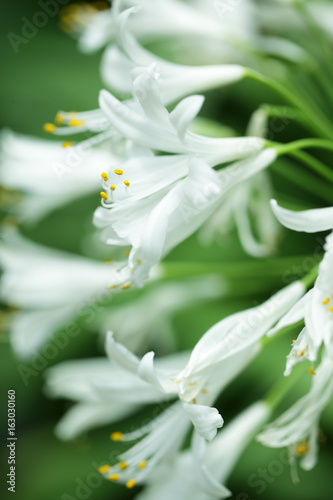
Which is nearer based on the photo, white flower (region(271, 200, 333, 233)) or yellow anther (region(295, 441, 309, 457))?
white flower (region(271, 200, 333, 233))

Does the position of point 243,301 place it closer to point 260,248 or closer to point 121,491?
point 260,248

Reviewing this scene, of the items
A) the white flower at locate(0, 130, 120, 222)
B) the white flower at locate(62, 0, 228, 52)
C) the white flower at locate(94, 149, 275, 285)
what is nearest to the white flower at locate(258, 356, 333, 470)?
the white flower at locate(94, 149, 275, 285)

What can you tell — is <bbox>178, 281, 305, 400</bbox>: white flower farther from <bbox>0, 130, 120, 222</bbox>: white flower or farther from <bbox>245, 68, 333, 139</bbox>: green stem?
<bbox>0, 130, 120, 222</bbox>: white flower

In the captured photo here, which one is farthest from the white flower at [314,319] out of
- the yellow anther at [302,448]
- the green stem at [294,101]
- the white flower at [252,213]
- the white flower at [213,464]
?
the white flower at [252,213]

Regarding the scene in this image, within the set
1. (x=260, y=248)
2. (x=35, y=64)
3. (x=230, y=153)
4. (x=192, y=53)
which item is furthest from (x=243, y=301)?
(x=35, y=64)

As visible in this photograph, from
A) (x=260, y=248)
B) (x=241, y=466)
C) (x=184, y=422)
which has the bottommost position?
(x=241, y=466)
